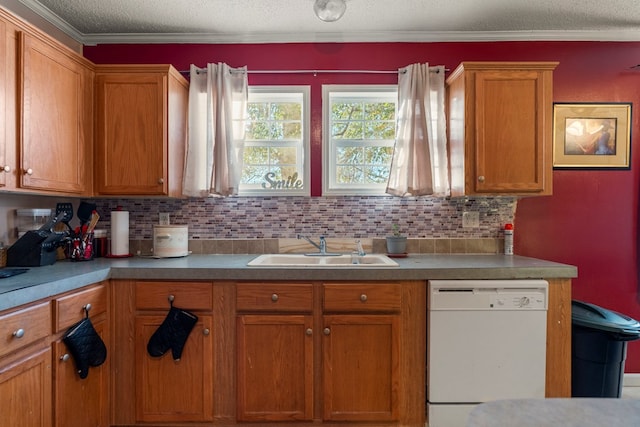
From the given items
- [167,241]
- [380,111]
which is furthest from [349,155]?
[167,241]

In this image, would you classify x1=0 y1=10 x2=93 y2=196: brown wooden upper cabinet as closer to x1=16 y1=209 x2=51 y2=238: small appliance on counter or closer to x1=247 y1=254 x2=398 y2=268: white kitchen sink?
x1=16 y1=209 x2=51 y2=238: small appliance on counter

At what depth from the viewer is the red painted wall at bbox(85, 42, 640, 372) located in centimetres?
254

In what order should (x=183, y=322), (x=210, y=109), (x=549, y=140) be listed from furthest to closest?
(x=210, y=109) → (x=549, y=140) → (x=183, y=322)

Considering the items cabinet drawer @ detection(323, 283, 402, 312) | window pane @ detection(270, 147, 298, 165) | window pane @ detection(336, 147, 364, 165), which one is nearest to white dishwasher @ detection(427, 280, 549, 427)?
cabinet drawer @ detection(323, 283, 402, 312)

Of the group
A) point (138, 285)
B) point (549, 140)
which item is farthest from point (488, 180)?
point (138, 285)

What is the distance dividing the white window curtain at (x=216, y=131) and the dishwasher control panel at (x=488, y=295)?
143cm

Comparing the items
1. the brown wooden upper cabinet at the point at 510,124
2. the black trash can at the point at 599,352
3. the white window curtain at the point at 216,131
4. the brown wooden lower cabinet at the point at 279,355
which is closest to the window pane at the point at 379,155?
the brown wooden upper cabinet at the point at 510,124

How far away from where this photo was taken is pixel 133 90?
2203mm

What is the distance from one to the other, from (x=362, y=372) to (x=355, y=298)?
39 cm

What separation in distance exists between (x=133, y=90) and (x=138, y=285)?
1.19 m

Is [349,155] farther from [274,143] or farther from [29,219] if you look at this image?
[29,219]

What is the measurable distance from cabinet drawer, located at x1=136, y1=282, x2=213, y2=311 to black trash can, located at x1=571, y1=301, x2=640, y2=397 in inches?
80.1

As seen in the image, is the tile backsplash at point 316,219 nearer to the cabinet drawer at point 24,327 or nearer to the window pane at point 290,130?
the window pane at point 290,130

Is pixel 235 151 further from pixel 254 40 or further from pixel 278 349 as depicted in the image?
pixel 278 349
